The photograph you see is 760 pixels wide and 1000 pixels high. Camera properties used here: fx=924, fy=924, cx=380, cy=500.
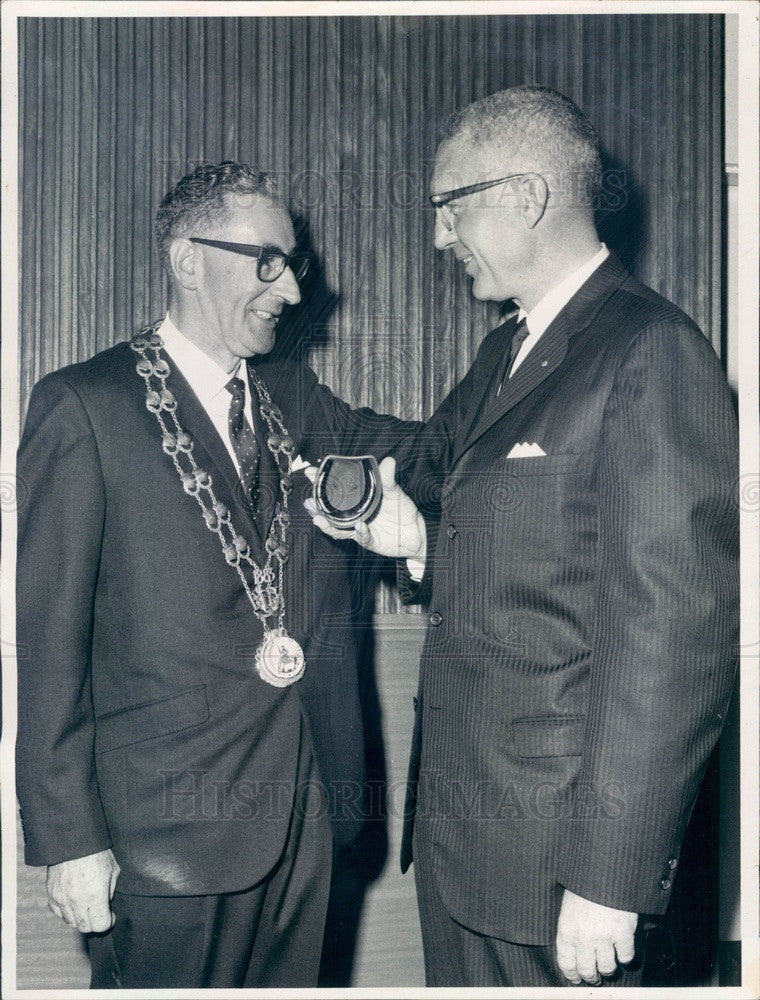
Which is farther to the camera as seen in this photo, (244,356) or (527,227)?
(244,356)

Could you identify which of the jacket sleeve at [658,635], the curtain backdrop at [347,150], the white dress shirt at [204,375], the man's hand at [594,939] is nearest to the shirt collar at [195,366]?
the white dress shirt at [204,375]

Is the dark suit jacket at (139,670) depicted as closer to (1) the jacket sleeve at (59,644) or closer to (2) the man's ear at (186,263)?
(1) the jacket sleeve at (59,644)

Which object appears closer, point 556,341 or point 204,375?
point 556,341

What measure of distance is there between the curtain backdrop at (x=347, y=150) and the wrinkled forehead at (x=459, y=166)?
0.43m

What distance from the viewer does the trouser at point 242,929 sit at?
4.66ft

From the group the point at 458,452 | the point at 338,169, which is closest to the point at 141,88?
the point at 338,169

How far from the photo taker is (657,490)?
113cm

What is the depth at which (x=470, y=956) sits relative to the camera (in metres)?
1.38

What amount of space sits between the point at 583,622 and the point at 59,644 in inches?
29.4

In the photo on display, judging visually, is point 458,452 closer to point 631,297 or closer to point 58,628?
point 631,297

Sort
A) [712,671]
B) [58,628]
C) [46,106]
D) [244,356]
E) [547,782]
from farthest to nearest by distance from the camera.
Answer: [46,106], [244,356], [58,628], [547,782], [712,671]

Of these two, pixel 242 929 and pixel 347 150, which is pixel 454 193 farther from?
pixel 242 929

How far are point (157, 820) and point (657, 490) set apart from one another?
0.90 meters

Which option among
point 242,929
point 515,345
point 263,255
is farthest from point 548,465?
point 242,929
